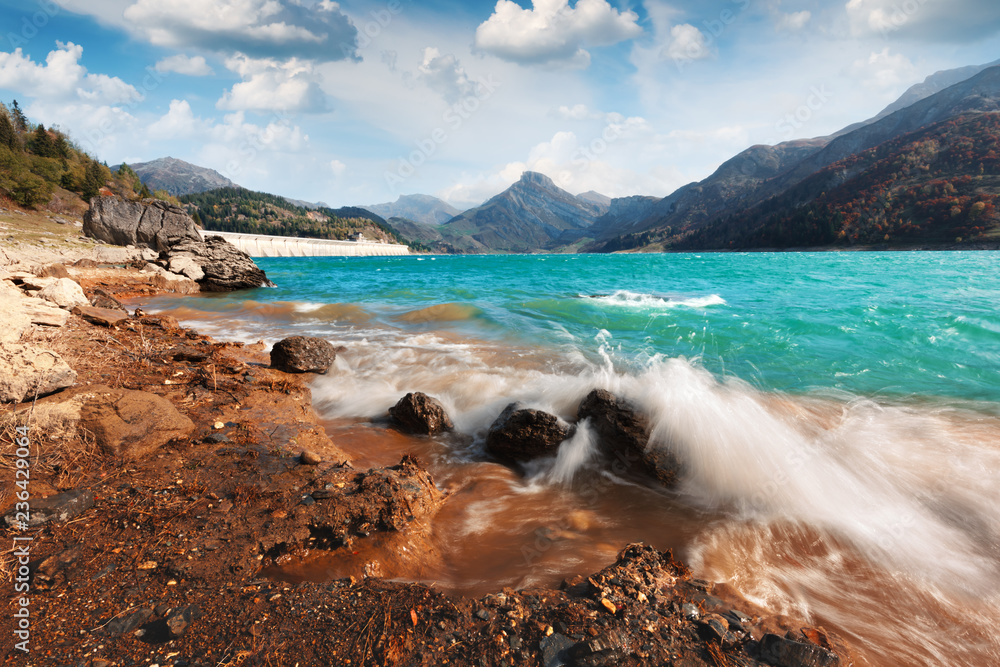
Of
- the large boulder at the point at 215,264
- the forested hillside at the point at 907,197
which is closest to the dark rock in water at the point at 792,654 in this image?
the large boulder at the point at 215,264

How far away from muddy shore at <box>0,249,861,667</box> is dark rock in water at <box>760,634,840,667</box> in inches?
0.4

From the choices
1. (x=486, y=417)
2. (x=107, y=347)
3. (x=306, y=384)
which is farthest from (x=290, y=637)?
(x=107, y=347)

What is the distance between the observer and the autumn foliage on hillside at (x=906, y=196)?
94688 mm

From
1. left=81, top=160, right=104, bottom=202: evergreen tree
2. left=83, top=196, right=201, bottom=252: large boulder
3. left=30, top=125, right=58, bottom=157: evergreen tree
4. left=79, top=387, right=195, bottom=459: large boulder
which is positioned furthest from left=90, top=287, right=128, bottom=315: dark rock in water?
left=30, top=125, right=58, bottom=157: evergreen tree

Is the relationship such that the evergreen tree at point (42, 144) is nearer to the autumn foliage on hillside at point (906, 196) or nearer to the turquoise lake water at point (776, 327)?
the turquoise lake water at point (776, 327)

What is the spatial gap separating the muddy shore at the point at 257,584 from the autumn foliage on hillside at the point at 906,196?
136 metres

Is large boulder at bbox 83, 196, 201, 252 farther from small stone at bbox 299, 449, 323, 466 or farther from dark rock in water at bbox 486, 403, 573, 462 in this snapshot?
dark rock in water at bbox 486, 403, 573, 462

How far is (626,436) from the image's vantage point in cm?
573

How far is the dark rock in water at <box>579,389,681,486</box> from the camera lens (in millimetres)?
5414

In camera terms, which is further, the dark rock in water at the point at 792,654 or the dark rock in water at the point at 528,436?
the dark rock in water at the point at 528,436

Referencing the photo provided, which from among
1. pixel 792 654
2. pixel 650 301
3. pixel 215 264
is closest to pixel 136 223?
pixel 215 264

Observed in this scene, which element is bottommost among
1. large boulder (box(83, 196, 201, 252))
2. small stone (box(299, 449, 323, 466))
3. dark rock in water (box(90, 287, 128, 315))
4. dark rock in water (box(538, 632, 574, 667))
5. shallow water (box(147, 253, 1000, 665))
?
shallow water (box(147, 253, 1000, 665))

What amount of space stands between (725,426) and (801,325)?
13469mm

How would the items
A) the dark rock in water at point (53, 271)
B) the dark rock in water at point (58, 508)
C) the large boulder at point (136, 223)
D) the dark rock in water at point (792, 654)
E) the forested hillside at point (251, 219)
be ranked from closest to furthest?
the dark rock in water at point (792, 654) → the dark rock in water at point (58, 508) → the dark rock in water at point (53, 271) → the large boulder at point (136, 223) → the forested hillside at point (251, 219)
